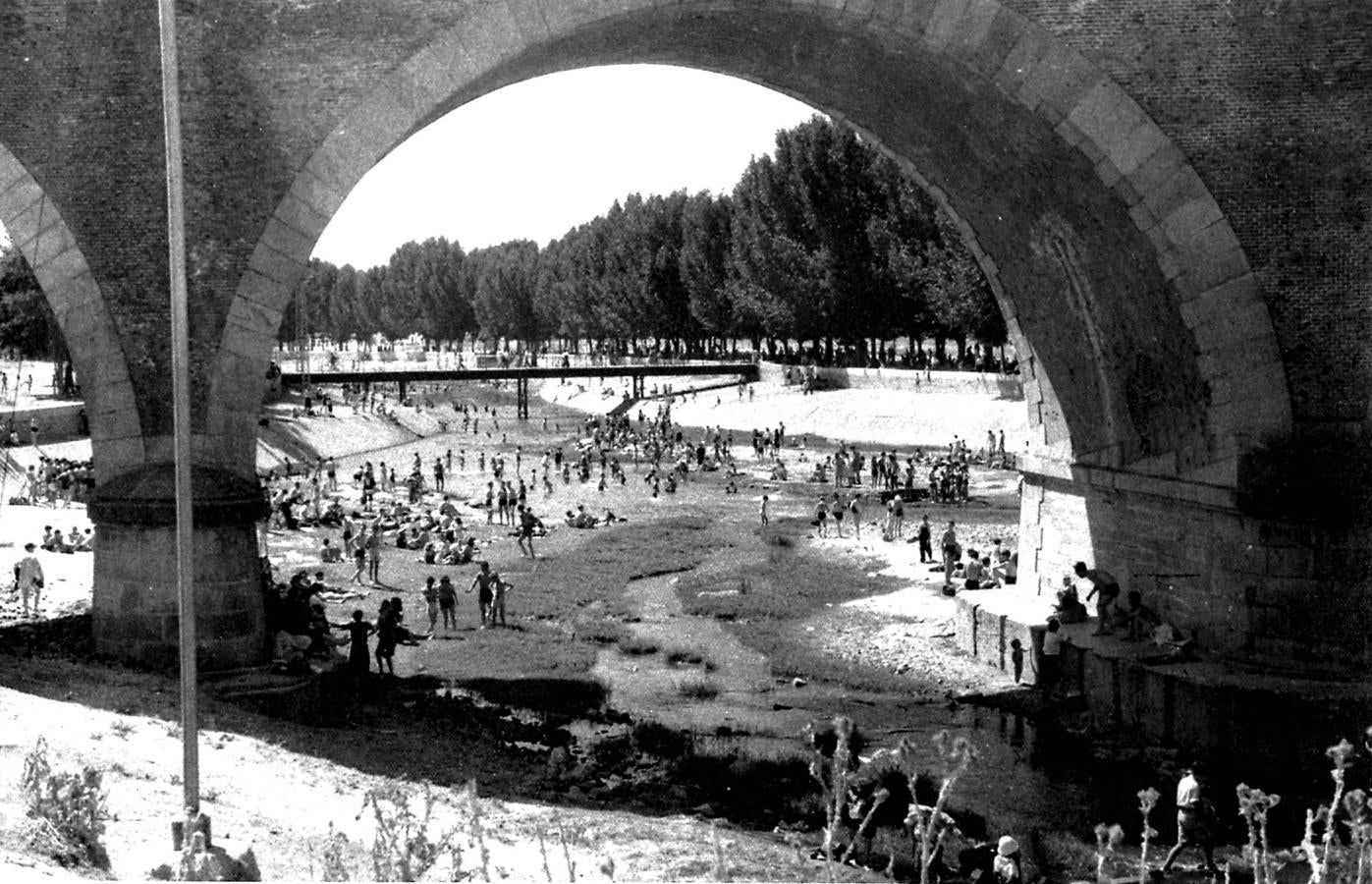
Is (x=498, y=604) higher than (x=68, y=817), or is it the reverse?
(x=68, y=817)

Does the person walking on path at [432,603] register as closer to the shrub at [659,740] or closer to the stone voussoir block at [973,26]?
the shrub at [659,740]

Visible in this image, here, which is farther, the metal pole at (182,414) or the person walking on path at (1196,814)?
the person walking on path at (1196,814)

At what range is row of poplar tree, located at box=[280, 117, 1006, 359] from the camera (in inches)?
2467

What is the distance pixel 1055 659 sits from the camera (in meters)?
19.1

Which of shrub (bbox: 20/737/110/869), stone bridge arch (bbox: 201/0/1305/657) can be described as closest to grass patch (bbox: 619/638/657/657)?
stone bridge arch (bbox: 201/0/1305/657)

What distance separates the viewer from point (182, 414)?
9055 millimetres

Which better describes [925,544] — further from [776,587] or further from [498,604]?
[498,604]

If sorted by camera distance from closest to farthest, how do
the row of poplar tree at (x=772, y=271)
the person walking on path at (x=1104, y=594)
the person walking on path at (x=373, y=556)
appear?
the person walking on path at (x=1104, y=594), the person walking on path at (x=373, y=556), the row of poplar tree at (x=772, y=271)

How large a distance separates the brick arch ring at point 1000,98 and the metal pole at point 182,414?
Answer: 5.33 metres

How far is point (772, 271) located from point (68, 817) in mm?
65827

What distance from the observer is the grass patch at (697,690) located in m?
19.6

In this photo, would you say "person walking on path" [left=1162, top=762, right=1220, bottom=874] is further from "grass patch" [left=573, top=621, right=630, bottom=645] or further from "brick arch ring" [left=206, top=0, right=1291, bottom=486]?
"grass patch" [left=573, top=621, right=630, bottom=645]

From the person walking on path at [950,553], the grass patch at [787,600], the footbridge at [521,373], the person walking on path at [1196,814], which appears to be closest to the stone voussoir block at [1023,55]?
the person walking on path at [1196,814]

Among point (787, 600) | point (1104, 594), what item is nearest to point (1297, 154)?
point (1104, 594)
